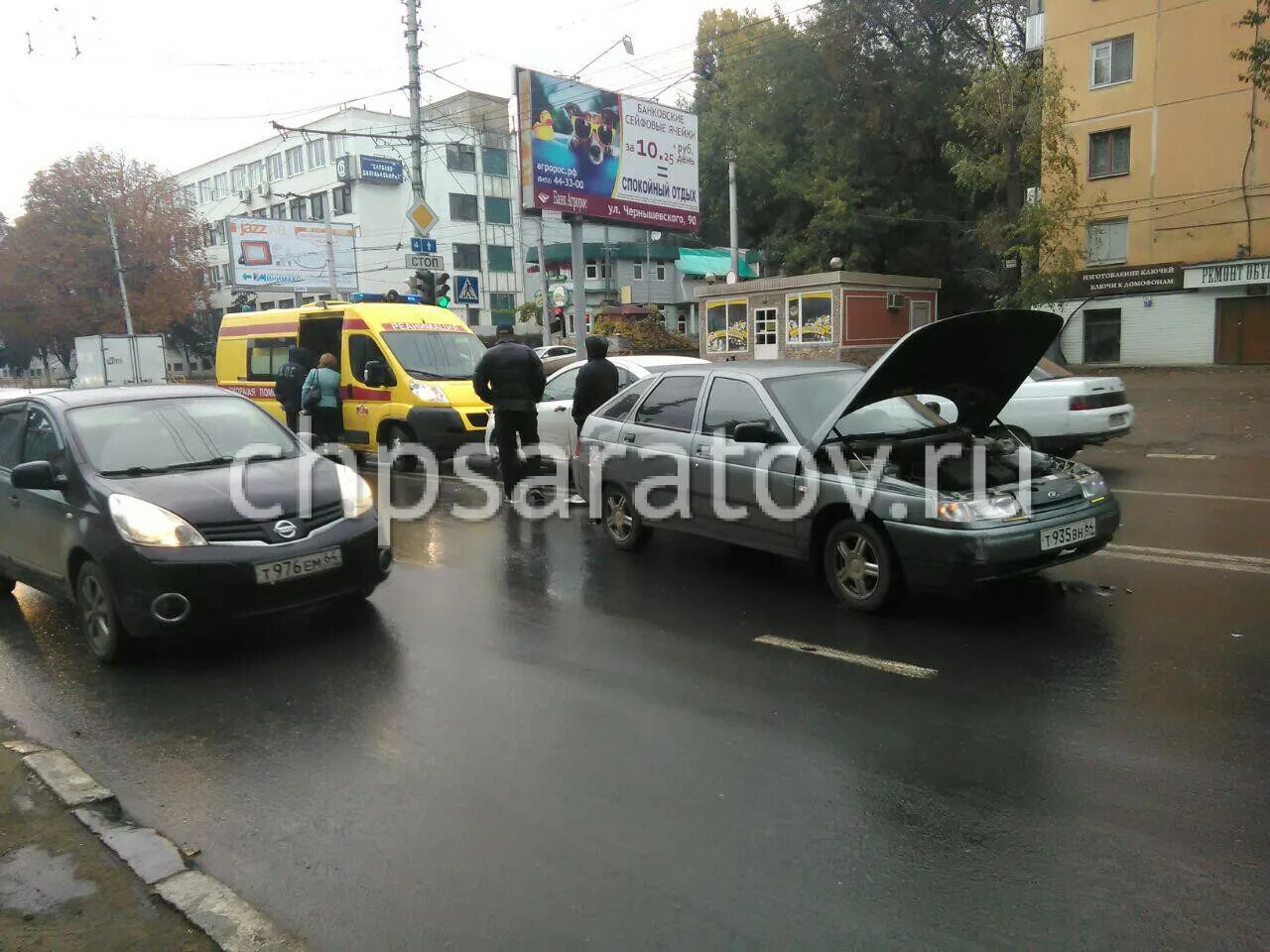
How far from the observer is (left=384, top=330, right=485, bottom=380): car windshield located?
13109 mm

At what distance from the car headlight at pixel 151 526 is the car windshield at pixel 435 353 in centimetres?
790

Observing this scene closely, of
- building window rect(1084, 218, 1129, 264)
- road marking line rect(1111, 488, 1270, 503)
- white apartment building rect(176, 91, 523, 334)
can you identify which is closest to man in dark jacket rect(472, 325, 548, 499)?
road marking line rect(1111, 488, 1270, 503)

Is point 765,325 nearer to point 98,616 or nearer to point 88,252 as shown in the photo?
point 98,616

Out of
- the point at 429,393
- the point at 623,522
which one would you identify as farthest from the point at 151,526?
the point at 429,393

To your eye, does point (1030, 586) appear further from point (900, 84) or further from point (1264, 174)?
point (900, 84)

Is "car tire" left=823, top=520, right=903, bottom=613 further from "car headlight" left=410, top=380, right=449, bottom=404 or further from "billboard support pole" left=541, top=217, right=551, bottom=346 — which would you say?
"billboard support pole" left=541, top=217, right=551, bottom=346

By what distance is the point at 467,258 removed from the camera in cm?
5728

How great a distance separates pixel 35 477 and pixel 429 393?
24.3 feet

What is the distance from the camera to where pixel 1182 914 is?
9.05 feet

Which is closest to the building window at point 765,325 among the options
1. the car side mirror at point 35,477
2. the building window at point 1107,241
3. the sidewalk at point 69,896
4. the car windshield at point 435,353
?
the building window at point 1107,241

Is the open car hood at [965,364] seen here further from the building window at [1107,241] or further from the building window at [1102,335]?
the building window at [1102,335]

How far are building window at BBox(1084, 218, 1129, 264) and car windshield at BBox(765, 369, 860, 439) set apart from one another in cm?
2740

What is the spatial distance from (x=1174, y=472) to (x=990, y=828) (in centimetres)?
979

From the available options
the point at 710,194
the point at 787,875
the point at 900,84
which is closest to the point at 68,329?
the point at 710,194
